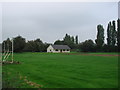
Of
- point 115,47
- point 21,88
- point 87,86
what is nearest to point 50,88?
point 21,88

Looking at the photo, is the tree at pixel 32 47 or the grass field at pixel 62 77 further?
the tree at pixel 32 47

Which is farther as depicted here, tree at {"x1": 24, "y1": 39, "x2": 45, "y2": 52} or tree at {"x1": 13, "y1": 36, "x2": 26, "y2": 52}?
tree at {"x1": 24, "y1": 39, "x2": 45, "y2": 52}

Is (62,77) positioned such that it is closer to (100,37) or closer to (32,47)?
(100,37)

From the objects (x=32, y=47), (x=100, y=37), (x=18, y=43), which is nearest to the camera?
(x=18, y=43)

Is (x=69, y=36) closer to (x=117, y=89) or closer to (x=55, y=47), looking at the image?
(x=55, y=47)

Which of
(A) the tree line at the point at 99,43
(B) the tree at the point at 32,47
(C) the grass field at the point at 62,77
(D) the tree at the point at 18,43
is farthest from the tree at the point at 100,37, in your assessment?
(C) the grass field at the point at 62,77

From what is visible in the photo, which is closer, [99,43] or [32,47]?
[99,43]

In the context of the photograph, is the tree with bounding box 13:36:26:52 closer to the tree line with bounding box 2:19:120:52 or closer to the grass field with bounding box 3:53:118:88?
the tree line with bounding box 2:19:120:52

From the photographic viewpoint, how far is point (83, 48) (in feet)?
179

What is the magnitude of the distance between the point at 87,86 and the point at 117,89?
1.12m

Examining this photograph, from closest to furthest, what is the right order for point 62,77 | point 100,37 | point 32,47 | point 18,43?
1. point 62,77
2. point 18,43
3. point 100,37
4. point 32,47

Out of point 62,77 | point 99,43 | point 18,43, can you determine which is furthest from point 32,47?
point 62,77

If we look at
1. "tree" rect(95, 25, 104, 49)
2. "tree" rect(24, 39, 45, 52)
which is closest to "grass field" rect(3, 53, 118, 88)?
"tree" rect(95, 25, 104, 49)

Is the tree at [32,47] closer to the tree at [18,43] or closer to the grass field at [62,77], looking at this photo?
the tree at [18,43]
